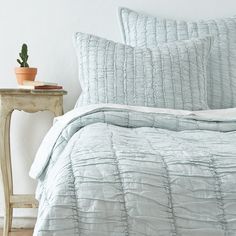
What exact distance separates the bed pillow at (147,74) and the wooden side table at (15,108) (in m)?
0.26

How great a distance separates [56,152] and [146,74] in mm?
758

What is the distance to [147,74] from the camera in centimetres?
259

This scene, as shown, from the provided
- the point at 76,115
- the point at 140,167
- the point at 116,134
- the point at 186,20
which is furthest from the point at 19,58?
the point at 140,167

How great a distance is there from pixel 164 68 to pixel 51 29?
0.92m

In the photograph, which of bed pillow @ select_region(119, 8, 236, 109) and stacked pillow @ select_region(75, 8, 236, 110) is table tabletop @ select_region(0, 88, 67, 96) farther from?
bed pillow @ select_region(119, 8, 236, 109)

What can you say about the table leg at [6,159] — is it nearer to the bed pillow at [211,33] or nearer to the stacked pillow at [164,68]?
the stacked pillow at [164,68]

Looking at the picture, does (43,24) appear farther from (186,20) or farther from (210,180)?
(210,180)

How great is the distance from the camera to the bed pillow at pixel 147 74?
2.55 meters

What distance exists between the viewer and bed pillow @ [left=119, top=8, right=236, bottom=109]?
9.23 ft

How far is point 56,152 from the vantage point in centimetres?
198

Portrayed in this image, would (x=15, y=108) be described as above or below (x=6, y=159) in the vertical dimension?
above

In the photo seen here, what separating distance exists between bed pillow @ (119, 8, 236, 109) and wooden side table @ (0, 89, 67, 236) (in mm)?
515

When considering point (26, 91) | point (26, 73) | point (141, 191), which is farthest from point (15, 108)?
point (141, 191)

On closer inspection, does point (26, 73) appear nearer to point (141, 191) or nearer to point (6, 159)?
point (6, 159)
